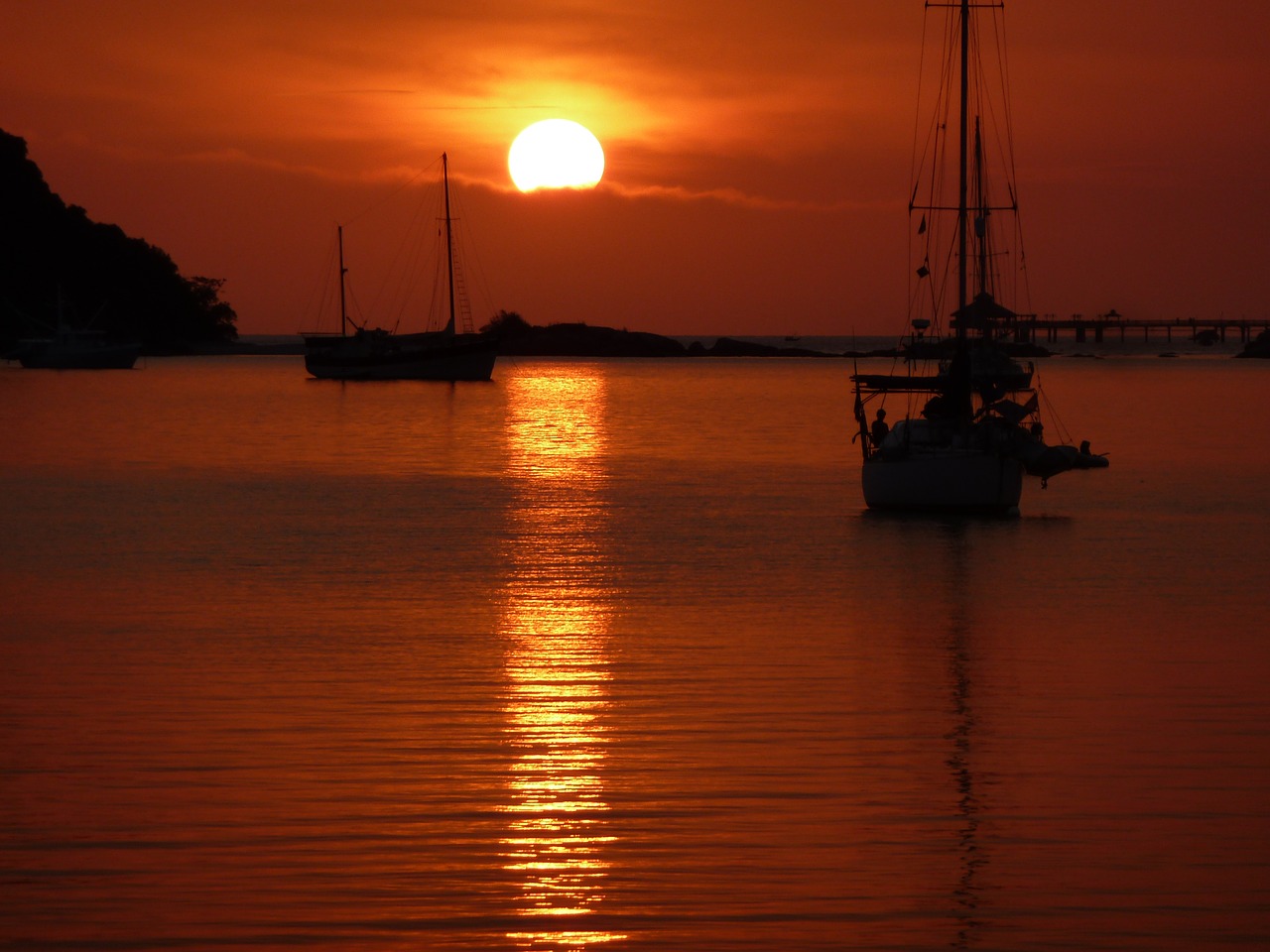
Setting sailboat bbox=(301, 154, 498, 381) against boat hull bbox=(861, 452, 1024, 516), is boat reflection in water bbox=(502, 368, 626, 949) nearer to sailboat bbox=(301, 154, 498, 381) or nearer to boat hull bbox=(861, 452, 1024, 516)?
boat hull bbox=(861, 452, 1024, 516)

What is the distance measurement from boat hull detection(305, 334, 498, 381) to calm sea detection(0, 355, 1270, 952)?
98261 millimetres

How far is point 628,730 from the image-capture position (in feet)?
49.5

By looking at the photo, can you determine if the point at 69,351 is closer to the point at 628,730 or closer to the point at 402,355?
the point at 402,355

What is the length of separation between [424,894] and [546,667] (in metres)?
8.25

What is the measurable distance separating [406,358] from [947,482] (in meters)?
103

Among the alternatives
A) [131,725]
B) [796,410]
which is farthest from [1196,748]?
[796,410]

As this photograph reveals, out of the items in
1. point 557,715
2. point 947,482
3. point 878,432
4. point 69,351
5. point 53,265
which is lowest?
point 557,715

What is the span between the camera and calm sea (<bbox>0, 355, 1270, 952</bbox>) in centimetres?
1016

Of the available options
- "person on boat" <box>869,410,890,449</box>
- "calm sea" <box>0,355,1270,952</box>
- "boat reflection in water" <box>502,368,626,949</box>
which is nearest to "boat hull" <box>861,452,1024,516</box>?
"calm sea" <box>0,355,1270,952</box>

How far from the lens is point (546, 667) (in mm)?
18578

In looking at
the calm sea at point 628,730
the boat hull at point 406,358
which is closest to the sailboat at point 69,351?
the boat hull at point 406,358

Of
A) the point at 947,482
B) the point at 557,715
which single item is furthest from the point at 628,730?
the point at 947,482

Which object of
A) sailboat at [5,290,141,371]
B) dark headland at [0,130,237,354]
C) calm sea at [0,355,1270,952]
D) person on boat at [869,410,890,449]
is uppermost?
dark headland at [0,130,237,354]

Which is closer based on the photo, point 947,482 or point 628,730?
point 628,730
